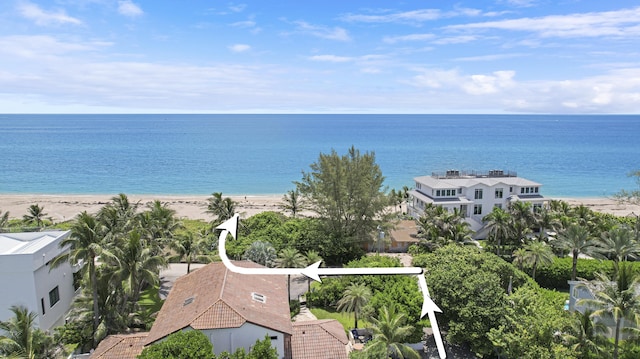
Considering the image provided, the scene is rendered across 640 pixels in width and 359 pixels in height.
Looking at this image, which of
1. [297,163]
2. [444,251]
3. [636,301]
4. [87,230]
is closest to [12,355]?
[87,230]

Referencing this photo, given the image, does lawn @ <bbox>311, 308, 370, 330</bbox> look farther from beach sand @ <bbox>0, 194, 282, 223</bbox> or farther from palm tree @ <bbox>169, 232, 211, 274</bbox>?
beach sand @ <bbox>0, 194, 282, 223</bbox>

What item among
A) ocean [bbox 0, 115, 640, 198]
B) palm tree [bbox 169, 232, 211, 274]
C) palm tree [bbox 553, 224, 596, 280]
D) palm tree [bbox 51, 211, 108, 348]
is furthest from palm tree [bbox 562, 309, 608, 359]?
ocean [bbox 0, 115, 640, 198]

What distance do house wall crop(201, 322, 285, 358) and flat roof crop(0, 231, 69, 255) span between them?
1235 cm

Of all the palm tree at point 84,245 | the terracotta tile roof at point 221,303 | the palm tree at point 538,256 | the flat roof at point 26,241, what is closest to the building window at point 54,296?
the flat roof at point 26,241

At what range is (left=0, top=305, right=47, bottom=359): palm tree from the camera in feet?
62.2

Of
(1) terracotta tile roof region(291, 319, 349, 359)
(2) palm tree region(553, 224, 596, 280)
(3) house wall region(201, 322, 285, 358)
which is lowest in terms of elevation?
(1) terracotta tile roof region(291, 319, 349, 359)

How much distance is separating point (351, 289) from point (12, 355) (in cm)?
1745

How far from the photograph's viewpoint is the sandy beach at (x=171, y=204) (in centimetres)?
6988

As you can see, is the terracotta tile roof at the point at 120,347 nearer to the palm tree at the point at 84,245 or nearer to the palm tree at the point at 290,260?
the palm tree at the point at 84,245

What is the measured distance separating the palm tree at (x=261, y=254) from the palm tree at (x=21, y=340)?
60.1 feet

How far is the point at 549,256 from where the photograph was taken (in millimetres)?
33625

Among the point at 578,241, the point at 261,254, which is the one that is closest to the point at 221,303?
the point at 261,254

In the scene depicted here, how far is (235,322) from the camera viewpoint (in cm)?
2028

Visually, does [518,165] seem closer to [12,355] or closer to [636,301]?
[636,301]
